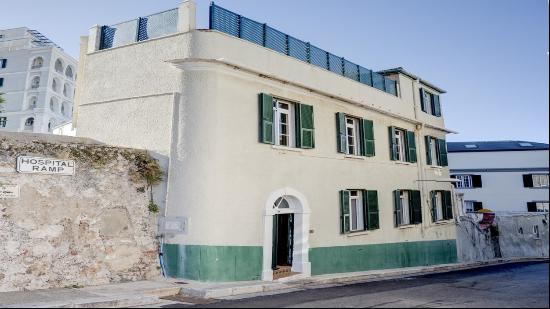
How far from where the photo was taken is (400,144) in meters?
16.8

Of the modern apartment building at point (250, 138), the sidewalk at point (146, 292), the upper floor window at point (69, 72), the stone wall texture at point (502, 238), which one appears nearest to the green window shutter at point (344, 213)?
the modern apartment building at point (250, 138)

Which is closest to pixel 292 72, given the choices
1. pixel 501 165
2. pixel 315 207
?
pixel 315 207

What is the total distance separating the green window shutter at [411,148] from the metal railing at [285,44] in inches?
97.2

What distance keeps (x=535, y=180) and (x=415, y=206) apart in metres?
24.7

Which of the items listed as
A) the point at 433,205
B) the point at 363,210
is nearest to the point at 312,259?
the point at 363,210

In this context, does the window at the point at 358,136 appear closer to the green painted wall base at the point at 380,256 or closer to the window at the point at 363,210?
the window at the point at 363,210

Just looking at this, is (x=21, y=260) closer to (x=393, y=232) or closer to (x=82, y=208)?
(x=82, y=208)

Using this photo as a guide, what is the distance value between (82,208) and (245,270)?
4345 mm

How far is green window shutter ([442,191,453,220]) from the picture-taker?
18672mm

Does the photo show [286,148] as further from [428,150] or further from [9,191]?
[428,150]

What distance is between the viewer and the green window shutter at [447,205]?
735 inches

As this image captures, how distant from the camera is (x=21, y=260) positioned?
27.8 feet

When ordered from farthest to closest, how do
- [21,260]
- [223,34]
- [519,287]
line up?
[223,34] < [519,287] < [21,260]

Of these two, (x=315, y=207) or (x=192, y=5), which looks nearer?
(x=192, y=5)
